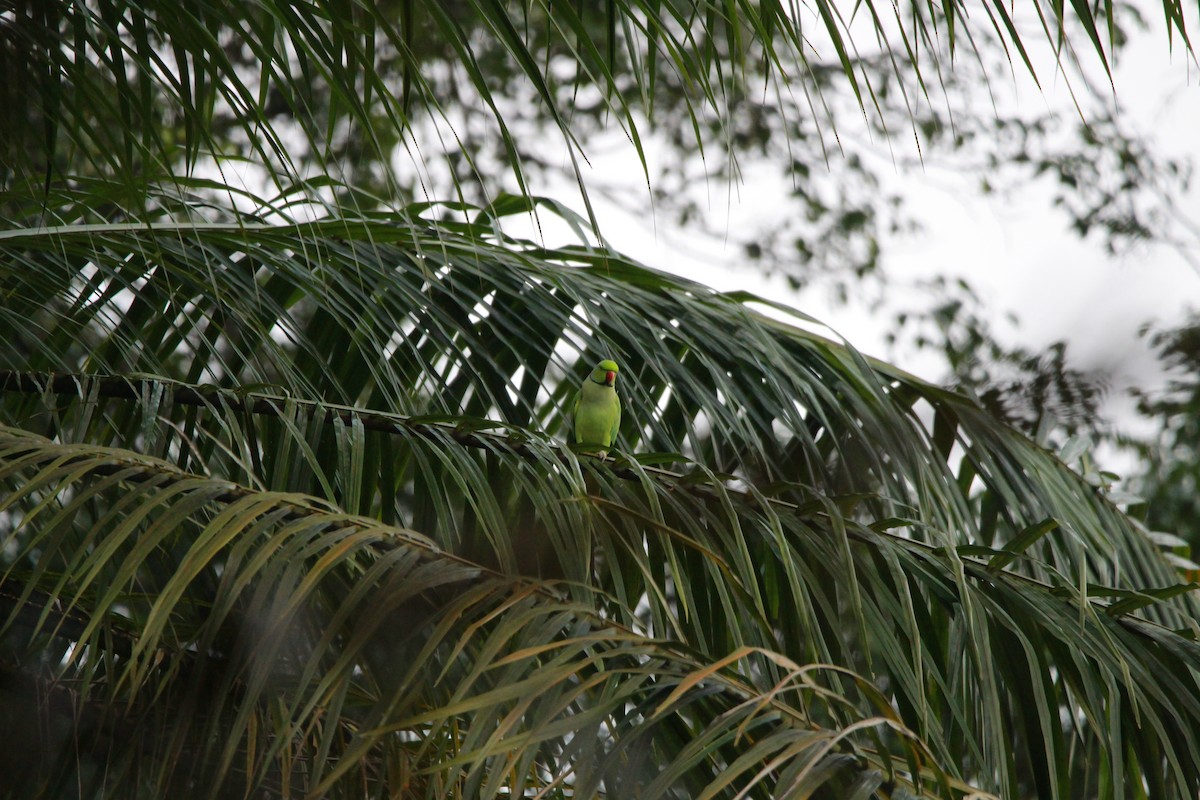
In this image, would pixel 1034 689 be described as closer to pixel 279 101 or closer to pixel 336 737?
pixel 336 737

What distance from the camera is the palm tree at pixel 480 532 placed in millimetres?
991

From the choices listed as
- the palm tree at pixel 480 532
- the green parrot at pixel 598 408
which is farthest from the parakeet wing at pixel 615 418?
the palm tree at pixel 480 532

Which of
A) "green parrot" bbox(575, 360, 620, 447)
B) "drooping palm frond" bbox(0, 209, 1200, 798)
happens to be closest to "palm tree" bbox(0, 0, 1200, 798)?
"drooping palm frond" bbox(0, 209, 1200, 798)

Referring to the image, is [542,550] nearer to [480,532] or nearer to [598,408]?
[480,532]

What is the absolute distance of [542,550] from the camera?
1449 mm

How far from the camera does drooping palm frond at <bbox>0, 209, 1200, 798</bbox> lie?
38.6 inches

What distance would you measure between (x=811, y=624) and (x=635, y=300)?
40.2 inches

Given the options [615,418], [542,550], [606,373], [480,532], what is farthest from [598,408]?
[542,550]

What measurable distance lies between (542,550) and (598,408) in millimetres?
1160

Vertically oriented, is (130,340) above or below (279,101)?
below

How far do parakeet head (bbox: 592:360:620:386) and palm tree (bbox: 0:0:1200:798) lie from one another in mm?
59

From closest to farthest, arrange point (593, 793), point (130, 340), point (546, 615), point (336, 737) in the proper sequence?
point (593, 793)
point (546, 615)
point (336, 737)
point (130, 340)

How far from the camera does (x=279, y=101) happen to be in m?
6.36

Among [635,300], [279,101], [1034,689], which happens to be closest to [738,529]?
[1034,689]
